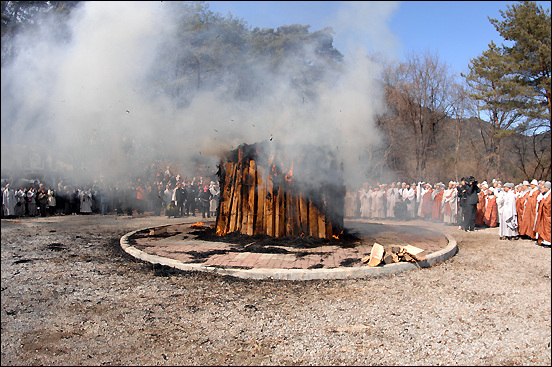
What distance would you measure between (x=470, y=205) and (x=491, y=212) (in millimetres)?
2099

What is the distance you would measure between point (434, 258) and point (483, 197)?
9.55 metres

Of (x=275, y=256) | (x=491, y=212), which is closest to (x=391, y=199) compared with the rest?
(x=491, y=212)

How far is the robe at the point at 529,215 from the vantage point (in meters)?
10.3

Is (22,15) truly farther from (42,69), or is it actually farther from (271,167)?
(271,167)

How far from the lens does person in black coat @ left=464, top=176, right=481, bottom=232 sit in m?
12.4

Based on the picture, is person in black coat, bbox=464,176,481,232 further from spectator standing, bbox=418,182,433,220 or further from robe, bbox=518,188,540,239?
spectator standing, bbox=418,182,433,220

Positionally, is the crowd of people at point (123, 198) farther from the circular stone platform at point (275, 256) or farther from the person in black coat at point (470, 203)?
the person in black coat at point (470, 203)

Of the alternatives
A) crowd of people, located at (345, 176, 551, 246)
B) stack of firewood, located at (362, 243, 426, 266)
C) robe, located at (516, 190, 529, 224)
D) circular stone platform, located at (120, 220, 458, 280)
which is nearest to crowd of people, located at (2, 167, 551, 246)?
crowd of people, located at (345, 176, 551, 246)

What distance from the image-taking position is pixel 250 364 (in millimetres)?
3209

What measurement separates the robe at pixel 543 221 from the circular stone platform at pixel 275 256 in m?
2.67

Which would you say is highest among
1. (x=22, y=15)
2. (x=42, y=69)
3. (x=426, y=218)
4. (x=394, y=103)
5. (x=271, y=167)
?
(x=394, y=103)

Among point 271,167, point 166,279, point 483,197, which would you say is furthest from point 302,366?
point 483,197

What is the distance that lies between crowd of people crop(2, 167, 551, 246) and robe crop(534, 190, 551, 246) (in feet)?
8.38

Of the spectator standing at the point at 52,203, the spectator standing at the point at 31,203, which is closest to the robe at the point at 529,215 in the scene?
the spectator standing at the point at 52,203
